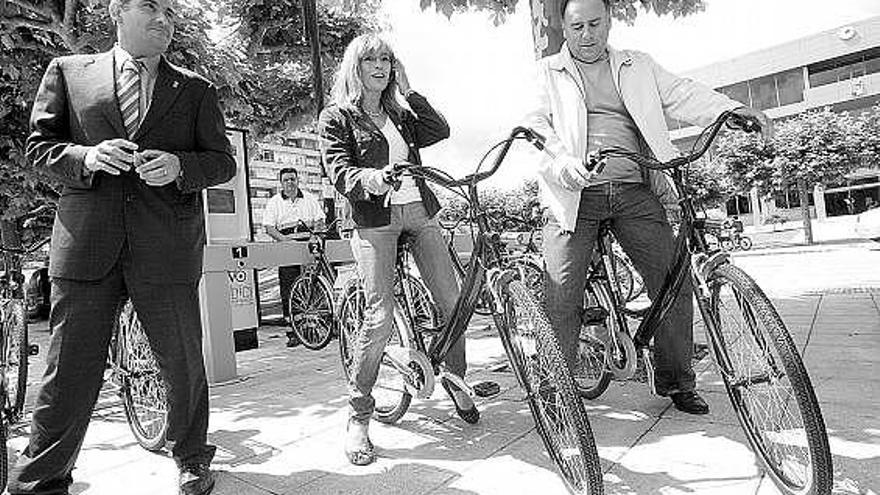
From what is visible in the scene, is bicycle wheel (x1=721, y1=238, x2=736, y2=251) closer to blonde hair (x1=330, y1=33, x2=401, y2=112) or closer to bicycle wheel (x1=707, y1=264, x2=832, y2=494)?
bicycle wheel (x1=707, y1=264, x2=832, y2=494)

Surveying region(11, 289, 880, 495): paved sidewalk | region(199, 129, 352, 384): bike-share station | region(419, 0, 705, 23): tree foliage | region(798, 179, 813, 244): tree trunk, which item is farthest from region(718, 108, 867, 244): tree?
region(11, 289, 880, 495): paved sidewalk

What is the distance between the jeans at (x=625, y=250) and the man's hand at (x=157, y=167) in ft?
5.89

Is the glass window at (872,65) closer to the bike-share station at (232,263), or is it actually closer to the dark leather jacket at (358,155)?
the bike-share station at (232,263)

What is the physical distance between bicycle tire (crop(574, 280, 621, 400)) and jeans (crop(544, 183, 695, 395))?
0.19 meters

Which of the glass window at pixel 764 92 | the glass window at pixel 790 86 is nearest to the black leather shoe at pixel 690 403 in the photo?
the glass window at pixel 790 86

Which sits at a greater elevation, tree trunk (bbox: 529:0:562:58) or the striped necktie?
tree trunk (bbox: 529:0:562:58)

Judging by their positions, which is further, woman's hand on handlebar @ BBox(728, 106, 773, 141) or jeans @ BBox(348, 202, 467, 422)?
jeans @ BBox(348, 202, 467, 422)

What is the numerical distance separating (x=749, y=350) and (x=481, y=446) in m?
1.28

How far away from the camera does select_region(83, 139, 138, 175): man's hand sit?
7.18 feet

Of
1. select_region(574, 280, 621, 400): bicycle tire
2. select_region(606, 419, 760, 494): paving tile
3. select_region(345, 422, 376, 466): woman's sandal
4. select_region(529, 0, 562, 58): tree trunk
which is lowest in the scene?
select_region(606, 419, 760, 494): paving tile

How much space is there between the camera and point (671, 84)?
3160 mm

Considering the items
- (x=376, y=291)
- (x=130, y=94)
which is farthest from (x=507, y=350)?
(x=130, y=94)

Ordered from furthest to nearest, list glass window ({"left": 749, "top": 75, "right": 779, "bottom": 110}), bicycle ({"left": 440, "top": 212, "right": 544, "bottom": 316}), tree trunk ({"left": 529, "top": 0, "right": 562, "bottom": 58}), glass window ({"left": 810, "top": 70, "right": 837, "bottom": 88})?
glass window ({"left": 749, "top": 75, "right": 779, "bottom": 110})
glass window ({"left": 810, "top": 70, "right": 837, "bottom": 88})
tree trunk ({"left": 529, "top": 0, "right": 562, "bottom": 58})
bicycle ({"left": 440, "top": 212, "right": 544, "bottom": 316})

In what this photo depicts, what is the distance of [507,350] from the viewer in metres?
2.56
